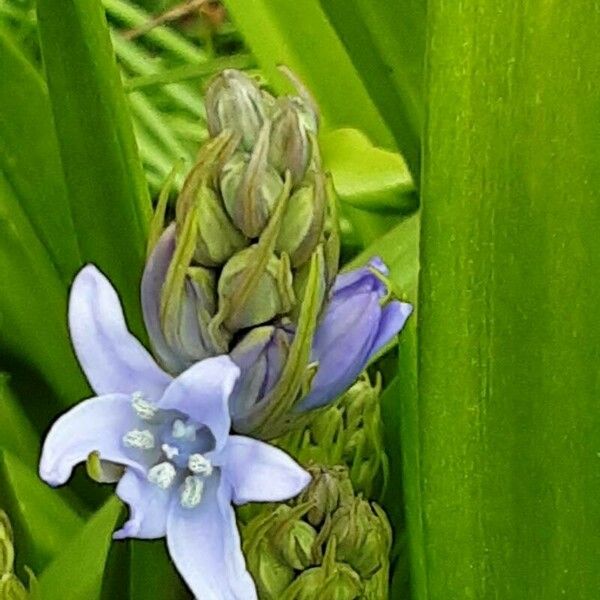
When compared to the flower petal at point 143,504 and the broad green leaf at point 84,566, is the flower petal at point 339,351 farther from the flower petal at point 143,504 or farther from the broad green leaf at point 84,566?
the broad green leaf at point 84,566

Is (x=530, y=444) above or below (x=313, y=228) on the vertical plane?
below

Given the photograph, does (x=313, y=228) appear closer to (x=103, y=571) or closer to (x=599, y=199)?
(x=599, y=199)

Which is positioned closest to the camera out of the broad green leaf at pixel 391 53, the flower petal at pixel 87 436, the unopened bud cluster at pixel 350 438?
the flower petal at pixel 87 436

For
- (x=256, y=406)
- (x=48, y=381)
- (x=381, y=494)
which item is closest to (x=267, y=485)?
(x=256, y=406)

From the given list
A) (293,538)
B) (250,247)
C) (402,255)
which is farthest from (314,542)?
(402,255)

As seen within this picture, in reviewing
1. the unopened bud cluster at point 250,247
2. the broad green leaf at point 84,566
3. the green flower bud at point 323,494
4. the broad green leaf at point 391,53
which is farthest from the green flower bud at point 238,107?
the broad green leaf at point 391,53

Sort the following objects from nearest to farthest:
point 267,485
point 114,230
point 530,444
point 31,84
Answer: point 267,485 → point 530,444 → point 114,230 → point 31,84

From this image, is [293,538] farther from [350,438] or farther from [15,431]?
[15,431]
